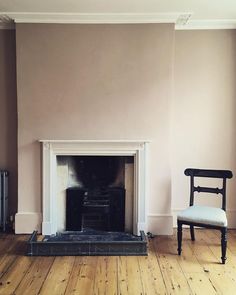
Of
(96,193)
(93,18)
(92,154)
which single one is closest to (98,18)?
(93,18)

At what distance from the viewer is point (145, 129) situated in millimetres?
4039

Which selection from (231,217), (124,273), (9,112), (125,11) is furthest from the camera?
(231,217)

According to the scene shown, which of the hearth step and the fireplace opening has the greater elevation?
the fireplace opening

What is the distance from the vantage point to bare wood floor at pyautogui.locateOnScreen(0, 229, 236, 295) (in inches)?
108

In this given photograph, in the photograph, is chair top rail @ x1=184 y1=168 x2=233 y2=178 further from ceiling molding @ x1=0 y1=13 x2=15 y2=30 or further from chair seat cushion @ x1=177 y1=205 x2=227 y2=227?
ceiling molding @ x1=0 y1=13 x2=15 y2=30

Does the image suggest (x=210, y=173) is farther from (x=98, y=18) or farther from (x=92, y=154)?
(x=98, y=18)

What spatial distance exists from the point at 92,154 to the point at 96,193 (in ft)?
1.76

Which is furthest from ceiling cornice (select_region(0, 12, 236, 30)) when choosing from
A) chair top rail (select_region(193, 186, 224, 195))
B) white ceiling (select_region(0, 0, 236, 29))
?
chair top rail (select_region(193, 186, 224, 195))

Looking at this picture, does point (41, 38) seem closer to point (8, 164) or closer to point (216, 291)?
point (8, 164)

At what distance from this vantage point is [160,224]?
4105 millimetres

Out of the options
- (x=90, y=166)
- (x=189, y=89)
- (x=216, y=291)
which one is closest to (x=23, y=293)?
(x=216, y=291)

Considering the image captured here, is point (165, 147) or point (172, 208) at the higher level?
point (165, 147)

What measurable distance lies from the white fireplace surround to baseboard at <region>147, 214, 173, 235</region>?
0.34 feet

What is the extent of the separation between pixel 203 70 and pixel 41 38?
2.00 meters
